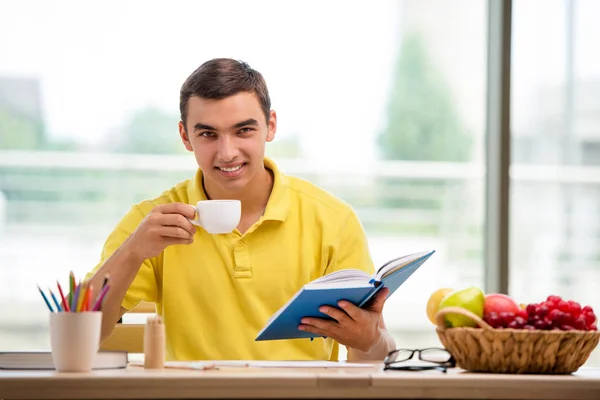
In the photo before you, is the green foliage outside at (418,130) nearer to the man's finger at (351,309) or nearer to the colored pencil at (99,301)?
the man's finger at (351,309)

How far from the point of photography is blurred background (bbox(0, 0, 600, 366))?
11.5ft

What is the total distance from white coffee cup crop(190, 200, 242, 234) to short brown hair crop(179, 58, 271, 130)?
0.36 meters

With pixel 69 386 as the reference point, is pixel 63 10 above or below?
above

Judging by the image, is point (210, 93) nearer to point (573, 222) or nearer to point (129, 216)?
point (129, 216)

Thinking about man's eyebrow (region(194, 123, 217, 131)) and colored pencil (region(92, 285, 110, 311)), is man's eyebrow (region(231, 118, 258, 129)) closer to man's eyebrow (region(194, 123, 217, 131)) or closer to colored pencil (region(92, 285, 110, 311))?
man's eyebrow (region(194, 123, 217, 131))

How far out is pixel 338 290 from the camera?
1.49 m

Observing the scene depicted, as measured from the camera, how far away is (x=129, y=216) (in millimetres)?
1996

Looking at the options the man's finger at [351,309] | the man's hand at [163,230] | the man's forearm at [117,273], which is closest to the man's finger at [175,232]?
the man's hand at [163,230]

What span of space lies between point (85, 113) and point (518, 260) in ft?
6.23

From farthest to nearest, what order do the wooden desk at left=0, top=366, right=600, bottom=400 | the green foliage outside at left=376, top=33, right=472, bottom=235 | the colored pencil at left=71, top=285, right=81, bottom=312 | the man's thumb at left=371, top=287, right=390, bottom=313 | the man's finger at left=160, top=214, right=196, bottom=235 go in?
the green foliage outside at left=376, top=33, right=472, bottom=235 < the man's finger at left=160, top=214, right=196, bottom=235 < the man's thumb at left=371, top=287, right=390, bottom=313 < the colored pencil at left=71, top=285, right=81, bottom=312 < the wooden desk at left=0, top=366, right=600, bottom=400

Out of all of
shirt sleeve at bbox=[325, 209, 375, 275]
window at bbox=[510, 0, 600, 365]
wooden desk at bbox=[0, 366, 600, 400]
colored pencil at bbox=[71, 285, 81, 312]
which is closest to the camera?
wooden desk at bbox=[0, 366, 600, 400]

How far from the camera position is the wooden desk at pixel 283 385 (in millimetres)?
1227

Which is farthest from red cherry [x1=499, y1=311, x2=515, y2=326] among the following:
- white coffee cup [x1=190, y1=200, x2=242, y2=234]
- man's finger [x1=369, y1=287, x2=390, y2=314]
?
white coffee cup [x1=190, y1=200, x2=242, y2=234]

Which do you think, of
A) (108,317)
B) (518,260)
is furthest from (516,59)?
(108,317)
